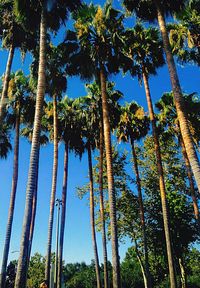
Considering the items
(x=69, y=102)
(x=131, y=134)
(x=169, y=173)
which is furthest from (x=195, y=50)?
(x=169, y=173)

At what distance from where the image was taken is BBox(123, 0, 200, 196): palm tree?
10641 mm

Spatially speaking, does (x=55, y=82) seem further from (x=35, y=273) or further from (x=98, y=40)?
(x=35, y=273)

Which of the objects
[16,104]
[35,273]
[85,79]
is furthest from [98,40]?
[35,273]

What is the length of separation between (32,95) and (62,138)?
479cm

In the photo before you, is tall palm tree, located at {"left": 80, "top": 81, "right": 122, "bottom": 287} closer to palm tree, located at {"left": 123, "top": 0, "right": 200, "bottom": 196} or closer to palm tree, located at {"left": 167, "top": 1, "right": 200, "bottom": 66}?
palm tree, located at {"left": 167, "top": 1, "right": 200, "bottom": 66}

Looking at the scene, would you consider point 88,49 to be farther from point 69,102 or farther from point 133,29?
point 69,102

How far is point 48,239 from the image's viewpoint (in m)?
20.5

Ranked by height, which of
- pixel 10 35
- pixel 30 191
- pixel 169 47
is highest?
pixel 10 35

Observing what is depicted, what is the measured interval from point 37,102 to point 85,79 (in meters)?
7.61

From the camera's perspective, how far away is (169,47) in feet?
43.2

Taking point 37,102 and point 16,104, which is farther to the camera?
point 16,104

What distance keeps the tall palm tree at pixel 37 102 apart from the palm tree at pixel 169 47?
3395mm

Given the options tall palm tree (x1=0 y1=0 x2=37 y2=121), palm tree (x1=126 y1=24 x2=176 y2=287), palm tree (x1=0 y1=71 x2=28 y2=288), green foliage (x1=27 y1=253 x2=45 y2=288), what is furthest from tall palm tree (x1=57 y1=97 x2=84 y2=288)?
green foliage (x1=27 y1=253 x2=45 y2=288)

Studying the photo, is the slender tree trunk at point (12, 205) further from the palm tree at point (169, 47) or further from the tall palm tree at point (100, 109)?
the palm tree at point (169, 47)
